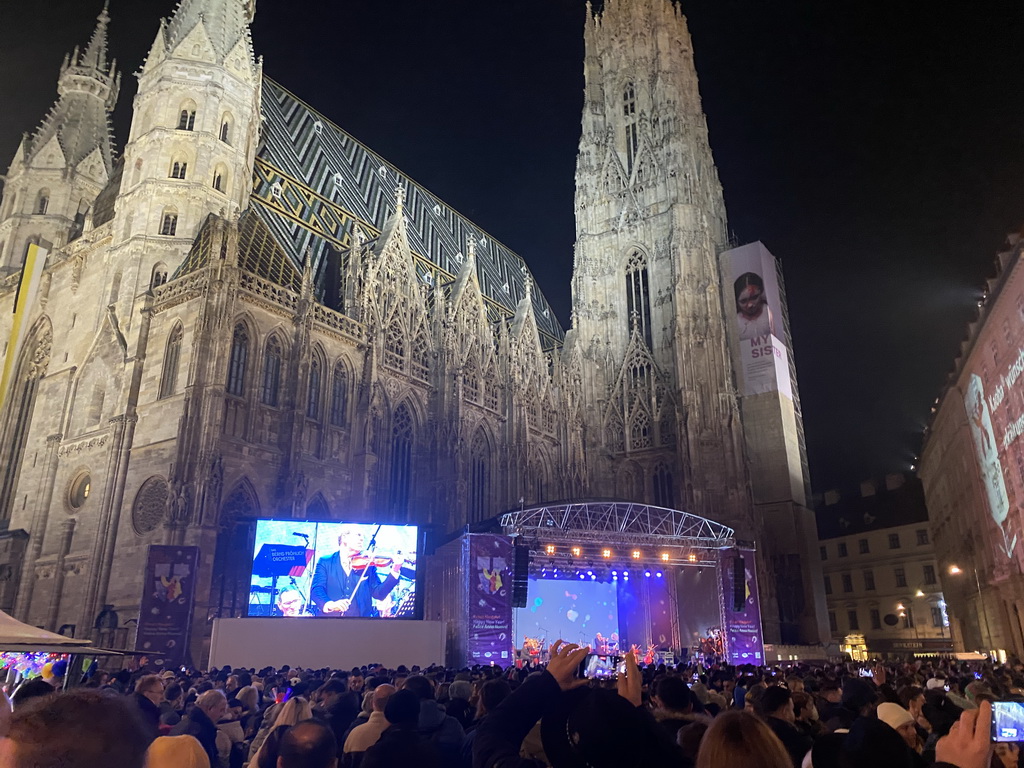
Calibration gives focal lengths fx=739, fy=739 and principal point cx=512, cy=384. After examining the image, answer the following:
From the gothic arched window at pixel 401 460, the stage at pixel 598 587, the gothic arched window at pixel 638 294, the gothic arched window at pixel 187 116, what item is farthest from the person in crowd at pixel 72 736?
the gothic arched window at pixel 638 294

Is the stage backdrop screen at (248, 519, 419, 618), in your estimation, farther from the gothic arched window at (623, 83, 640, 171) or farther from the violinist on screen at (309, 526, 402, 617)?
the gothic arched window at (623, 83, 640, 171)

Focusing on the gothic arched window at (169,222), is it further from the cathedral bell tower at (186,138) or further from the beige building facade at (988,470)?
the beige building facade at (988,470)

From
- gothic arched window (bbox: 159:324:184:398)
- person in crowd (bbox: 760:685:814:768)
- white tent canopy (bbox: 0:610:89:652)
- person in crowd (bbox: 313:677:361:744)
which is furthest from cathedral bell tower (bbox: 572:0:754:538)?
person in crowd (bbox: 760:685:814:768)

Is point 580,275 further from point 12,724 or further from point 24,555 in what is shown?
point 12,724

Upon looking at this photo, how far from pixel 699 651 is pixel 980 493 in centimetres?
1569

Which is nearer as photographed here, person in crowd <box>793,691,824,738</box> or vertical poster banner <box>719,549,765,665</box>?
person in crowd <box>793,691,824,738</box>

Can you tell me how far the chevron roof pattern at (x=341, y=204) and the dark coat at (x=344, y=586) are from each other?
15.1m

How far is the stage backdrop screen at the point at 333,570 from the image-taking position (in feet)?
85.9

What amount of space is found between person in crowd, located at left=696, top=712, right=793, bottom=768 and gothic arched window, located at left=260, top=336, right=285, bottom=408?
29609mm

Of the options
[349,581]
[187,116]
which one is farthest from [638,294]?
[349,581]

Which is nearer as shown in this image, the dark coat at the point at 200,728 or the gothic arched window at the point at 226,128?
the dark coat at the point at 200,728

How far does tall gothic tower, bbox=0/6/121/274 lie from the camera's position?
38.2 metres

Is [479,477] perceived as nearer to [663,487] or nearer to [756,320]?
[663,487]

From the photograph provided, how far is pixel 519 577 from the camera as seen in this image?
2986 centimetres
